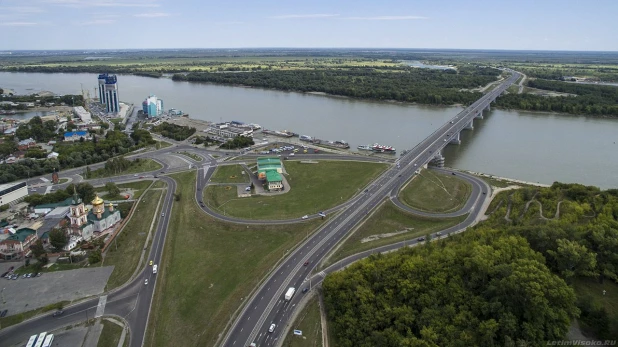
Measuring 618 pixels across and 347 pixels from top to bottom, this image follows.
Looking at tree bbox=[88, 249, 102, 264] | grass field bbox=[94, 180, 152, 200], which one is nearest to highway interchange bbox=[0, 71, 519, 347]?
grass field bbox=[94, 180, 152, 200]

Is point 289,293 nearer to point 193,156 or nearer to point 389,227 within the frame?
point 389,227

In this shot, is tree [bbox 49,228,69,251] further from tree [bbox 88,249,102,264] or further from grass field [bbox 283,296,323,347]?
grass field [bbox 283,296,323,347]

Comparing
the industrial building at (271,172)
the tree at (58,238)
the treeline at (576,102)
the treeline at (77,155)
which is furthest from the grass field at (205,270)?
the treeline at (576,102)

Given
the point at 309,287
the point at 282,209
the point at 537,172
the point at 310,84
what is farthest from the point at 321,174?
the point at 310,84

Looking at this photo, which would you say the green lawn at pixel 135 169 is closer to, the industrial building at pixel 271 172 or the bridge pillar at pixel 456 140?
the industrial building at pixel 271 172

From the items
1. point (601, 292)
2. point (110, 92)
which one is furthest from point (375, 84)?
point (601, 292)
